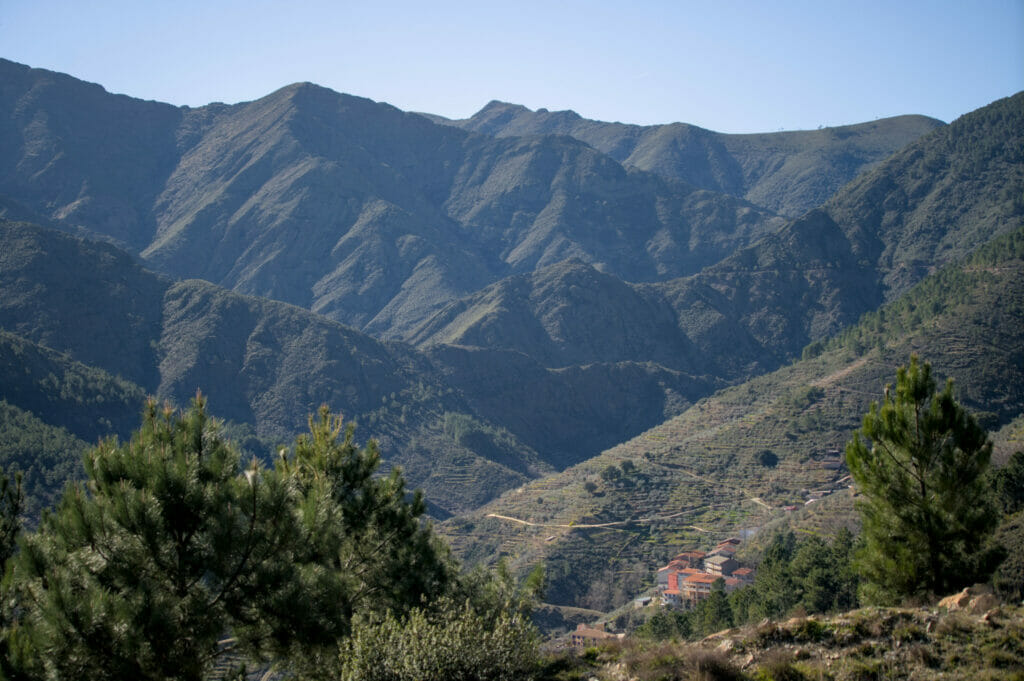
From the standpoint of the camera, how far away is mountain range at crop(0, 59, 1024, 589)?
6556cm

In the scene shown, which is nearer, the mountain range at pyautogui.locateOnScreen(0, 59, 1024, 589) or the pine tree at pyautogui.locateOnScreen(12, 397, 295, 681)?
the pine tree at pyautogui.locateOnScreen(12, 397, 295, 681)

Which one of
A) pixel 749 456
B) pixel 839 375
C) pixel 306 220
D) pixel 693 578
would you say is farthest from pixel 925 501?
pixel 306 220

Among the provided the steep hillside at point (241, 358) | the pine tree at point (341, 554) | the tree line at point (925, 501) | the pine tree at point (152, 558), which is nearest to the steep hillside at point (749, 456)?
the steep hillside at point (241, 358)

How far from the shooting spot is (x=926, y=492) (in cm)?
1505

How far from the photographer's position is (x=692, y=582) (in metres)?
41.2

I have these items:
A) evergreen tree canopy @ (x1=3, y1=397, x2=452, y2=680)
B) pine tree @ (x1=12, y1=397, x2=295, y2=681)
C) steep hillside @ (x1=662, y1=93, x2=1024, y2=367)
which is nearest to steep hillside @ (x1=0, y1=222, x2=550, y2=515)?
steep hillside @ (x1=662, y1=93, x2=1024, y2=367)

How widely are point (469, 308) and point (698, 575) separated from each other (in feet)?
313

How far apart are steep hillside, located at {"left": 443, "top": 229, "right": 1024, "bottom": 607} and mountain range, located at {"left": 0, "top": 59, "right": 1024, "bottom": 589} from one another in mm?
333

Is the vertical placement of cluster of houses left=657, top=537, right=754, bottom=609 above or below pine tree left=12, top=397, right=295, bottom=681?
below

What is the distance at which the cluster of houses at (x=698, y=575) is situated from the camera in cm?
4009

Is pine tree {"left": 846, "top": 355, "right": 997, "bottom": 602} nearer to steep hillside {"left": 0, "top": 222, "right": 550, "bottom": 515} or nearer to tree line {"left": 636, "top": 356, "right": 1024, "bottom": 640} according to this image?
tree line {"left": 636, "top": 356, "right": 1024, "bottom": 640}

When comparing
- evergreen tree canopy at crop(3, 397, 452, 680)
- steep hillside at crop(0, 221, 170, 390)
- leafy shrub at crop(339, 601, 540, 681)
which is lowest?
leafy shrub at crop(339, 601, 540, 681)

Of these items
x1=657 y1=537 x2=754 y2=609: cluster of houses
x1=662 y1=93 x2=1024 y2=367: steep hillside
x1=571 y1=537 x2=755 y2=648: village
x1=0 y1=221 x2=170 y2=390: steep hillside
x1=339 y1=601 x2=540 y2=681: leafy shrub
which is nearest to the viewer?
x1=339 y1=601 x2=540 y2=681: leafy shrub

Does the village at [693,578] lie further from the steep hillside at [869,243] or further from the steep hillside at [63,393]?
the steep hillside at [869,243]
